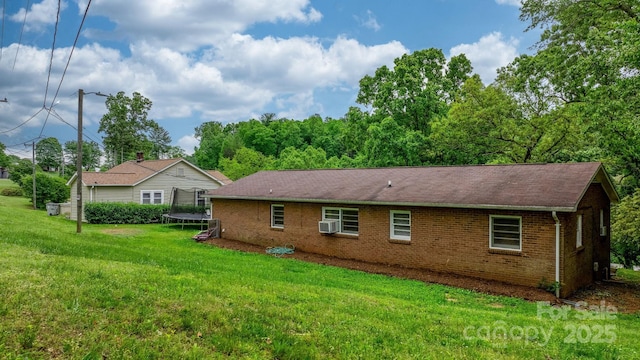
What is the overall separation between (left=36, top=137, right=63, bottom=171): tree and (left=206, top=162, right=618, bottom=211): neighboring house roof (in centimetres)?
9781

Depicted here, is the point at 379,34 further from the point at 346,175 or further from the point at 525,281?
the point at 525,281

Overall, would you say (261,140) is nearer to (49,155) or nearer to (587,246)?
(587,246)

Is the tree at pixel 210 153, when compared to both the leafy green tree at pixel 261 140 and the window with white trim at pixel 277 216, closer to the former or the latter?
the leafy green tree at pixel 261 140

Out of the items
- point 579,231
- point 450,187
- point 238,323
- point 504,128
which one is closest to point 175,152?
point 504,128

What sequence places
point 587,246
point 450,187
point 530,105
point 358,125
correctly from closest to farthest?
point 587,246
point 450,187
point 530,105
point 358,125

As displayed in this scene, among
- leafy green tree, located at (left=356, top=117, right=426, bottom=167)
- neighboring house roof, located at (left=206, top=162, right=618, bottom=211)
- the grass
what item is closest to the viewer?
the grass

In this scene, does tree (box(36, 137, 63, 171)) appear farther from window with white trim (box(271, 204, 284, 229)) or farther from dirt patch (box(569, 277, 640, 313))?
dirt patch (box(569, 277, 640, 313))

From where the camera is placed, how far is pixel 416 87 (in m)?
29.7

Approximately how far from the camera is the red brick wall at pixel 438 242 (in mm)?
10609

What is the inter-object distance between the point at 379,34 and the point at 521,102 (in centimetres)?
1031

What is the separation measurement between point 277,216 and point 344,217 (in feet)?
12.2

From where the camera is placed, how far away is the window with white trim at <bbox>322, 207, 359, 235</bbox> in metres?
14.7

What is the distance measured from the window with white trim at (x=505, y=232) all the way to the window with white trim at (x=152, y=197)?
24991mm

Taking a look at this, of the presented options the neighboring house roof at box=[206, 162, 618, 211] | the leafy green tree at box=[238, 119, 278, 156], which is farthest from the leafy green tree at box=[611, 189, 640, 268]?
the leafy green tree at box=[238, 119, 278, 156]
